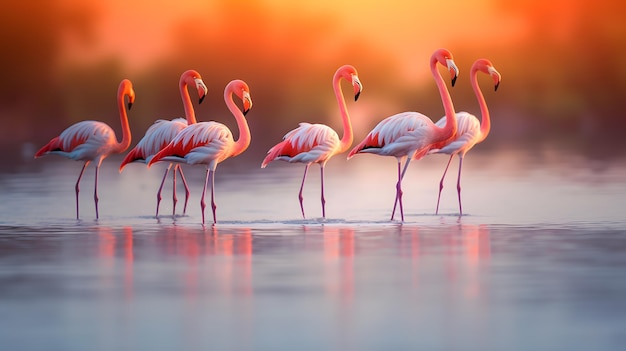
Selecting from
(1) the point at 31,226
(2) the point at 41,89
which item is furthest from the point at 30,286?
(2) the point at 41,89

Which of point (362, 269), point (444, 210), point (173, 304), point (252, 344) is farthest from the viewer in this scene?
point (444, 210)

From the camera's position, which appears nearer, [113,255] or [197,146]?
[113,255]

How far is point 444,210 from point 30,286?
477cm

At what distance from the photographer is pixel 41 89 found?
27766 mm

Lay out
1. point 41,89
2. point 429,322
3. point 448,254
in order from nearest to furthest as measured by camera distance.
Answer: point 429,322 < point 448,254 < point 41,89

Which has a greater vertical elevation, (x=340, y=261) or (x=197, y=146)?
(x=197, y=146)

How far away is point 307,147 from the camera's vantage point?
32.0ft

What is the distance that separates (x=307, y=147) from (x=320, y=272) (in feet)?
10.5

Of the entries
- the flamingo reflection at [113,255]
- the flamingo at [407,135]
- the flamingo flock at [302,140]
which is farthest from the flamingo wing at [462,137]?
the flamingo reflection at [113,255]

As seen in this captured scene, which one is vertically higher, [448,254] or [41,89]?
[41,89]

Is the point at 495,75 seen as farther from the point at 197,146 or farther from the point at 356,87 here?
the point at 197,146

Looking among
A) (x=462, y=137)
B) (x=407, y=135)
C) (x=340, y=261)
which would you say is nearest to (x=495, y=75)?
(x=462, y=137)

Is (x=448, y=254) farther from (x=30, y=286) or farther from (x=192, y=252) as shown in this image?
(x=30, y=286)

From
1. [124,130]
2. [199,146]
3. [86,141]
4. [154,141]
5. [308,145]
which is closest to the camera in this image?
[199,146]
